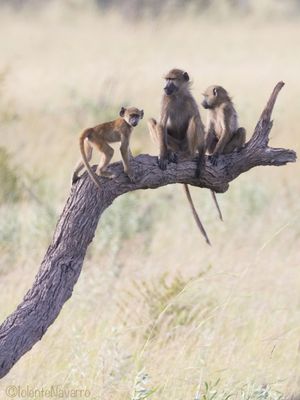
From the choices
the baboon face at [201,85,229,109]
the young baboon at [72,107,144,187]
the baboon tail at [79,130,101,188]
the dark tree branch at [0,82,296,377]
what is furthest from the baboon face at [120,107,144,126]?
the baboon face at [201,85,229,109]

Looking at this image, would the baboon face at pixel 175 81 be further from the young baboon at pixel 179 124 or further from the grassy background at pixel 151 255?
the grassy background at pixel 151 255

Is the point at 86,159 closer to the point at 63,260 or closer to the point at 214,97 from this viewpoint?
the point at 63,260

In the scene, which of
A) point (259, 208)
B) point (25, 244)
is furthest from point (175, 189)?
point (25, 244)

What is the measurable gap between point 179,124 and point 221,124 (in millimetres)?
348

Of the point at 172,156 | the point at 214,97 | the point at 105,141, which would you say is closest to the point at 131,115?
the point at 172,156

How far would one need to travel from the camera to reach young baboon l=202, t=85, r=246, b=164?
6973 mm

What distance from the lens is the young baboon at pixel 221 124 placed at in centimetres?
697

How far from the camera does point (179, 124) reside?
696 cm

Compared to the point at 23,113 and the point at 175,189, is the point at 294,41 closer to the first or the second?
the point at 23,113

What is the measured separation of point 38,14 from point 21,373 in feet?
79.1

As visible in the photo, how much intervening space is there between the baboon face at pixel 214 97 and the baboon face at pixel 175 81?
0.17 m

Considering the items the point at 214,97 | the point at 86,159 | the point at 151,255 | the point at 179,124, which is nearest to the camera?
the point at 86,159

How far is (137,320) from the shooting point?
26.2 ft

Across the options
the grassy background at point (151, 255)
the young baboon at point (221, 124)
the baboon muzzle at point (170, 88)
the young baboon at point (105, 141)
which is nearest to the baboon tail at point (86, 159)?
the young baboon at point (105, 141)
